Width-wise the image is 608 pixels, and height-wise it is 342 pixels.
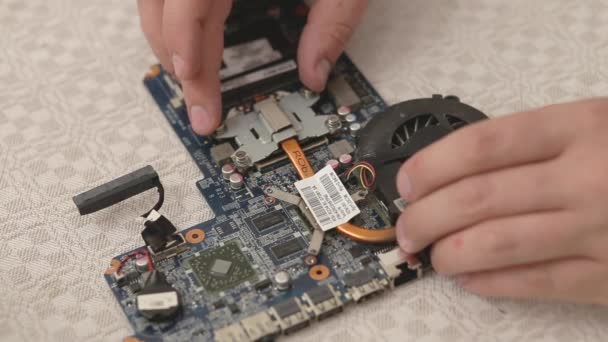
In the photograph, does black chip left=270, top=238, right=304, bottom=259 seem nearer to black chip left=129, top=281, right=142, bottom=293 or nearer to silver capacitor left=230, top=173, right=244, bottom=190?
silver capacitor left=230, top=173, right=244, bottom=190

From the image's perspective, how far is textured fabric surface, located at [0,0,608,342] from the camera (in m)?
1.86

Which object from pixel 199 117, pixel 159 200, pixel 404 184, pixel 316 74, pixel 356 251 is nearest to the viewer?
Answer: pixel 404 184

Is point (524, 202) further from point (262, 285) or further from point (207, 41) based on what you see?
point (207, 41)

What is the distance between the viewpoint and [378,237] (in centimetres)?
195

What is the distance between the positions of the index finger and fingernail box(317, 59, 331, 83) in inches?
23.0

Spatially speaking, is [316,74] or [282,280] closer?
[282,280]

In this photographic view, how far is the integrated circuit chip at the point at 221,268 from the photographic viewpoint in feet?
6.27

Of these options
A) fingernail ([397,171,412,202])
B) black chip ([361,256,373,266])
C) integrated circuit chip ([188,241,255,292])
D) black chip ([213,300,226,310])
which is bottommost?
black chip ([213,300,226,310])

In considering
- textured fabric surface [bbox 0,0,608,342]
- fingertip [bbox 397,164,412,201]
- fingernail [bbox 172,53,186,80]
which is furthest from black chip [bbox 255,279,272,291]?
fingernail [bbox 172,53,186,80]

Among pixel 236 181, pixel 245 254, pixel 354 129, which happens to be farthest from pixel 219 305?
pixel 354 129

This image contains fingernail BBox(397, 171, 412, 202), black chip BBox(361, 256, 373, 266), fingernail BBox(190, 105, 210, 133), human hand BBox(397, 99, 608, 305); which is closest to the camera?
human hand BBox(397, 99, 608, 305)

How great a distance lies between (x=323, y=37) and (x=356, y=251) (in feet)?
2.25

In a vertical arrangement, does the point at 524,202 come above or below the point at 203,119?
above

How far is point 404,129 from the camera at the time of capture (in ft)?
7.03
